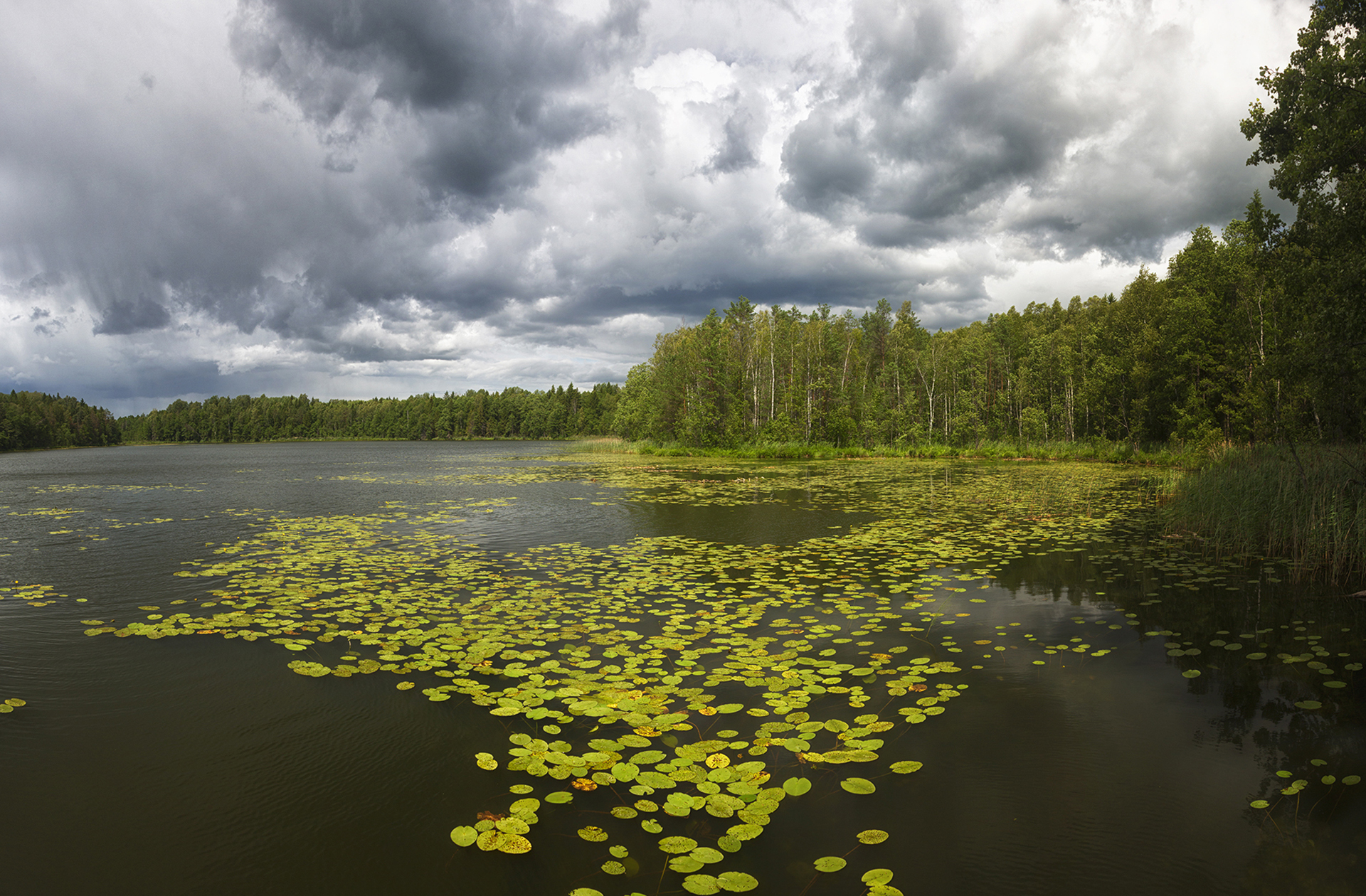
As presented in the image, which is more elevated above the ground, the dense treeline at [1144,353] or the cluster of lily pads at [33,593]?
the dense treeline at [1144,353]

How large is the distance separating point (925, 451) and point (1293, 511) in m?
40.6

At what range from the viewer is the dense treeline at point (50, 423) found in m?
93.8

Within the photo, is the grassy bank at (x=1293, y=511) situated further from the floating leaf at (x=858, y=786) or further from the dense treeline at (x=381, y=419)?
the dense treeline at (x=381, y=419)

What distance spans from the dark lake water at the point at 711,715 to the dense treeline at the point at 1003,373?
22127 millimetres

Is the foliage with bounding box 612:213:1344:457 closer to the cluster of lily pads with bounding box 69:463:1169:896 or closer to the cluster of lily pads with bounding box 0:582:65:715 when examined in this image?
the cluster of lily pads with bounding box 69:463:1169:896

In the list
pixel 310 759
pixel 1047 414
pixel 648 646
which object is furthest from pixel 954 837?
pixel 1047 414

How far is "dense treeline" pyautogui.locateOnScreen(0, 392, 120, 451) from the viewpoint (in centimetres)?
9375

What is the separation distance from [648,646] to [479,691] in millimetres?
1841

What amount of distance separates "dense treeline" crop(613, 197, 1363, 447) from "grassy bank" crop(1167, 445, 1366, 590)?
12.1 metres

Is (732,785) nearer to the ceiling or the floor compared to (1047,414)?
nearer to the floor

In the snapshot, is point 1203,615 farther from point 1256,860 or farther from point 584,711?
point 584,711

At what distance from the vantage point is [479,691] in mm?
5617

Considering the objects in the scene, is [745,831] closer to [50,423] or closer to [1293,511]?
[1293,511]

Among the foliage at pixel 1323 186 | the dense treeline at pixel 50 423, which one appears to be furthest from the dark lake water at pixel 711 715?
the dense treeline at pixel 50 423
